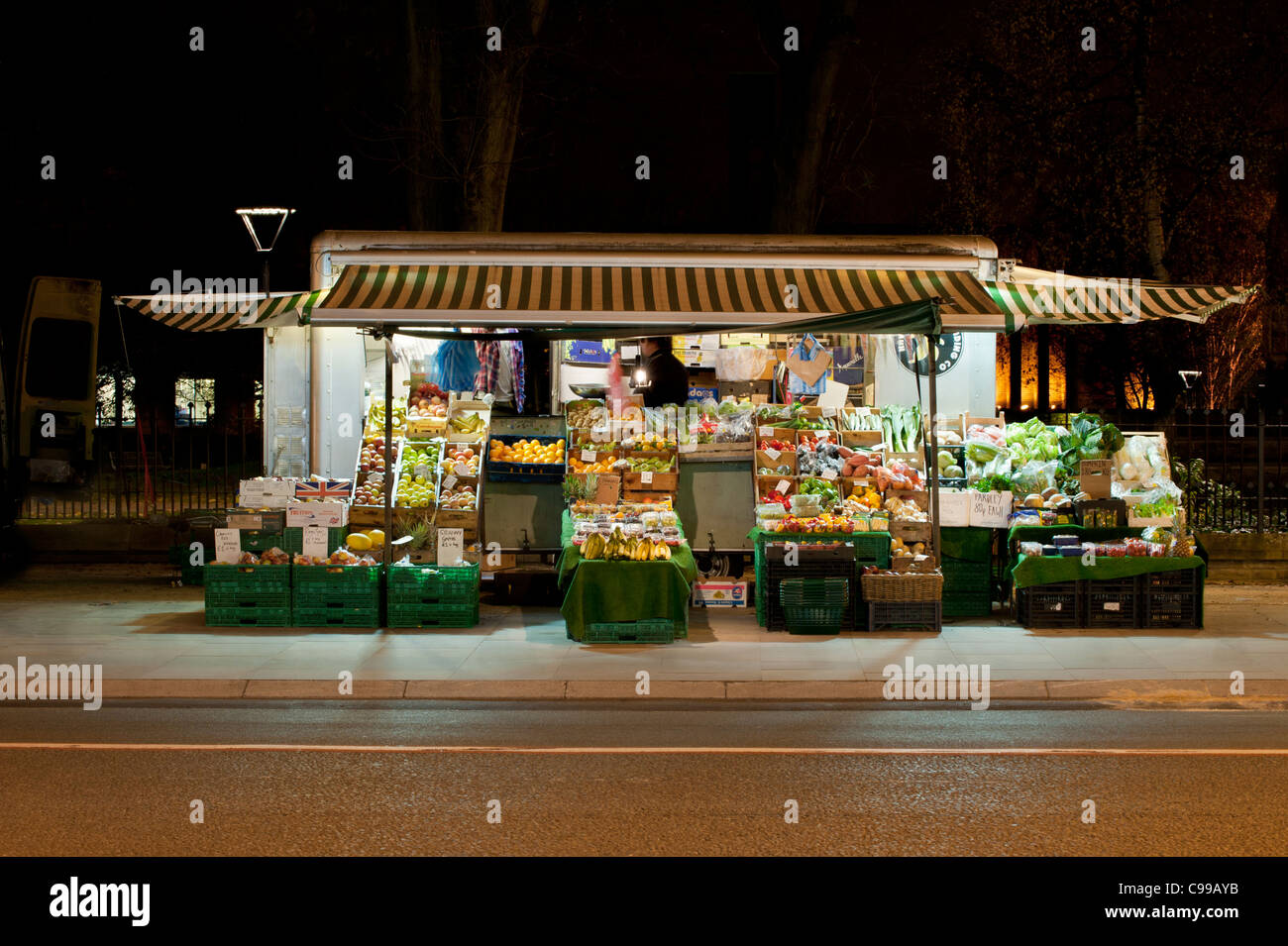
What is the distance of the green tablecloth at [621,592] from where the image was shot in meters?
11.2

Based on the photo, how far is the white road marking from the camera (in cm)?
738

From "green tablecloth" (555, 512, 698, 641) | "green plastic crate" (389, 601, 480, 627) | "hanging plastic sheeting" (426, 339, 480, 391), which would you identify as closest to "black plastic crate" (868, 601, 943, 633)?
"green tablecloth" (555, 512, 698, 641)

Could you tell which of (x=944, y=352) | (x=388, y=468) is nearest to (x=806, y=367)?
(x=944, y=352)

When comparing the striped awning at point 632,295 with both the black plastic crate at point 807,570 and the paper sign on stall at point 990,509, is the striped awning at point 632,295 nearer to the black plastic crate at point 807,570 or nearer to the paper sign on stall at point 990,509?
the paper sign on stall at point 990,509

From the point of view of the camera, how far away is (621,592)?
11258 mm

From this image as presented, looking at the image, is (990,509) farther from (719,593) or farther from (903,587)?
(719,593)

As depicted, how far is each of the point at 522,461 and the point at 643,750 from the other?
280 inches

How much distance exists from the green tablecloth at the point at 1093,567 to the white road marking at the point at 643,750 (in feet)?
14.9

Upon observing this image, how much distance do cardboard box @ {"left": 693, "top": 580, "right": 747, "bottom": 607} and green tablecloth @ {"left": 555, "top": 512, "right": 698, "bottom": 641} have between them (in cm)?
188

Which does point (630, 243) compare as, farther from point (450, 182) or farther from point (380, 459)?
point (450, 182)

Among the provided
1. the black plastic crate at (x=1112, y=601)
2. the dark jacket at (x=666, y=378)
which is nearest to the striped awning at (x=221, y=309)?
the dark jacket at (x=666, y=378)

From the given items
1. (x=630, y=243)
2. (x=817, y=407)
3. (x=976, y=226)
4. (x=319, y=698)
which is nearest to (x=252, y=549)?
(x=319, y=698)

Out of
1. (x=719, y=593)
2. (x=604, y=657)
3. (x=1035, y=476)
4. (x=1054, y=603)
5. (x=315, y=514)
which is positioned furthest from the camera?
(x=719, y=593)

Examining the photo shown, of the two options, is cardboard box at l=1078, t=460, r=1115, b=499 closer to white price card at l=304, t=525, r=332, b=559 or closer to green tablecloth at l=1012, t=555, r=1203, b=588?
green tablecloth at l=1012, t=555, r=1203, b=588
